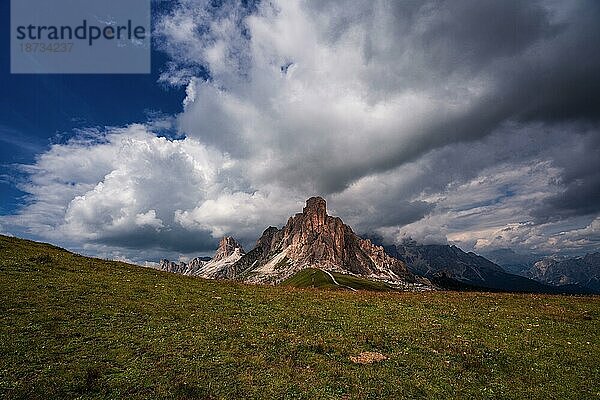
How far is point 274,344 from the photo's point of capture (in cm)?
2381

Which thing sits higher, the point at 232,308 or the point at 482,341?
the point at 232,308

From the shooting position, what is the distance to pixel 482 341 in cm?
2505

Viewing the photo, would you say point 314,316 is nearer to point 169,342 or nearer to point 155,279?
point 169,342

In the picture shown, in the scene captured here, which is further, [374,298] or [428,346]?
[374,298]

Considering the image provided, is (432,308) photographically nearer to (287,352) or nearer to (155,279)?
(287,352)

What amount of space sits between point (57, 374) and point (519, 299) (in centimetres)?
4313

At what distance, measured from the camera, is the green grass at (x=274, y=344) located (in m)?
18.1

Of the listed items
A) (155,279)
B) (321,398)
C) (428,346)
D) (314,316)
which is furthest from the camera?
(155,279)

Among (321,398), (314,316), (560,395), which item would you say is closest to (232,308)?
(314,316)

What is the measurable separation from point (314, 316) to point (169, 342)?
13.0 metres

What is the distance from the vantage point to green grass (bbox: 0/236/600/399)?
18.1 metres

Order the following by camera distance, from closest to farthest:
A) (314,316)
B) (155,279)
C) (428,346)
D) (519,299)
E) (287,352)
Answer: (287,352) < (428,346) < (314,316) < (519,299) < (155,279)

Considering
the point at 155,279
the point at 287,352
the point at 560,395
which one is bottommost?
the point at 560,395

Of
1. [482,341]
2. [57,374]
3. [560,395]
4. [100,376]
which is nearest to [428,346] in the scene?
[482,341]
